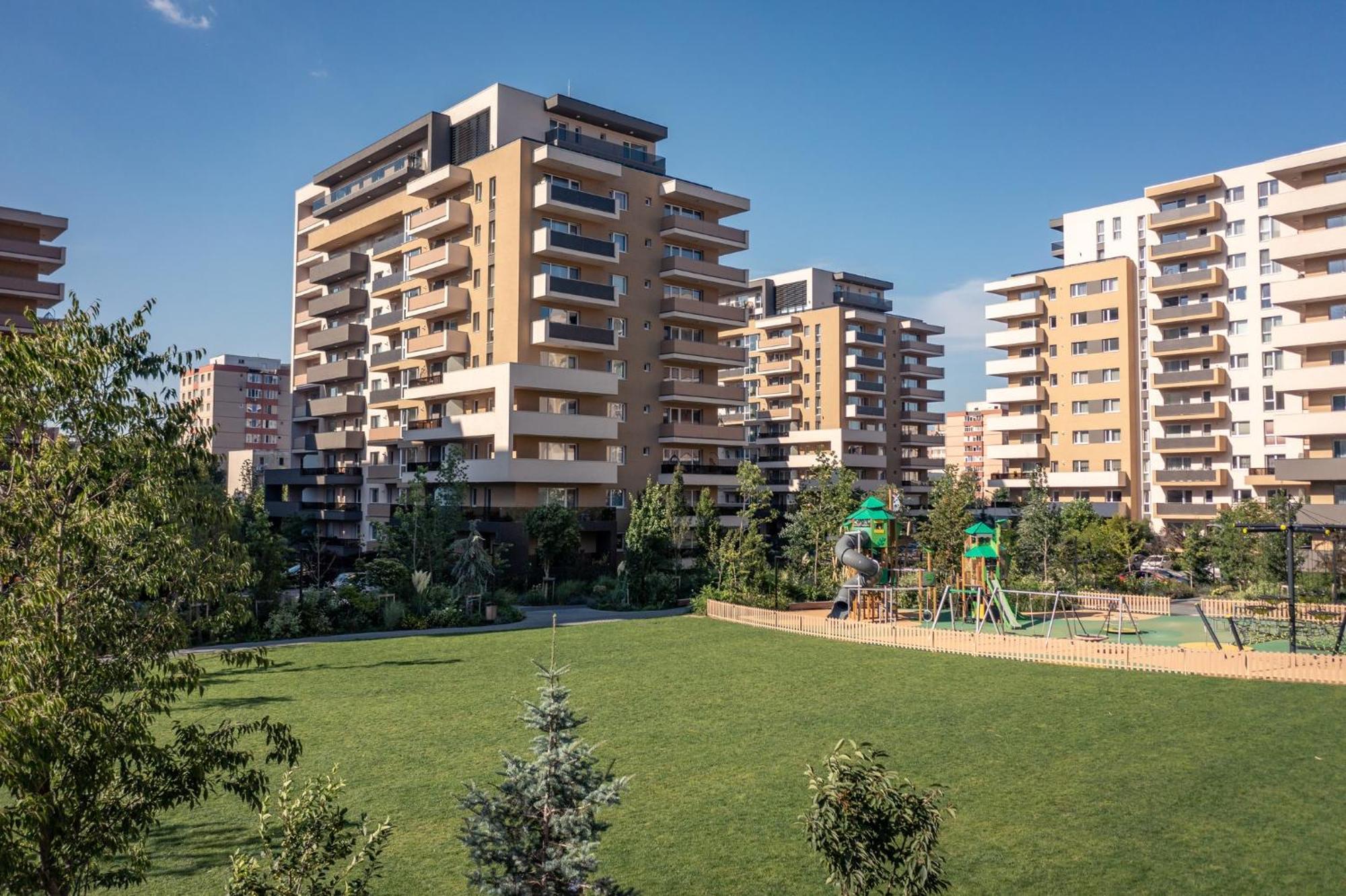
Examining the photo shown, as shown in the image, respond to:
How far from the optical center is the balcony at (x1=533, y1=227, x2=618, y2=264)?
52938 millimetres

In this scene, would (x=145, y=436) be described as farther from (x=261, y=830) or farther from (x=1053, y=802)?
(x=1053, y=802)

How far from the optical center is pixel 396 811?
13.6 meters

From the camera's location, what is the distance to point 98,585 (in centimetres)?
773

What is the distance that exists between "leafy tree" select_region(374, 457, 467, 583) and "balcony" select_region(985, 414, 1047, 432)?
50.0m

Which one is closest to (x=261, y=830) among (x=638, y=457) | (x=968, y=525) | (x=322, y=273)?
(x=968, y=525)

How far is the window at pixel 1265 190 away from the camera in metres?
65.6

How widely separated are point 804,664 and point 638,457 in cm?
3372

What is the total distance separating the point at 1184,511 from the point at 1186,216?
21832 mm

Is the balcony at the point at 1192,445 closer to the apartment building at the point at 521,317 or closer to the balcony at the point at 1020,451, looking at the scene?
the balcony at the point at 1020,451

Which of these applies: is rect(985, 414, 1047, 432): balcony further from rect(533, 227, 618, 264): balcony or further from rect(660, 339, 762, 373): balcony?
rect(533, 227, 618, 264): balcony

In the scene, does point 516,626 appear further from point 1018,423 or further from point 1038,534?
point 1018,423

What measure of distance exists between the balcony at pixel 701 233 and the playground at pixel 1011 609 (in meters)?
27.3

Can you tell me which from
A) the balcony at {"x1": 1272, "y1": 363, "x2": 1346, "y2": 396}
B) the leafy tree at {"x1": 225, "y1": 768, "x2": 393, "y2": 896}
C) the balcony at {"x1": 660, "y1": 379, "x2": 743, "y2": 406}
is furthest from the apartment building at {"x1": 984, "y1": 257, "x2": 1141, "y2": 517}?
the leafy tree at {"x1": 225, "y1": 768, "x2": 393, "y2": 896}

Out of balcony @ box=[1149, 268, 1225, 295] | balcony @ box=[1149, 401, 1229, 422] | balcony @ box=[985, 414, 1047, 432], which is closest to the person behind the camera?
balcony @ box=[1149, 401, 1229, 422]
